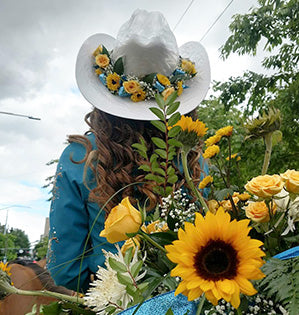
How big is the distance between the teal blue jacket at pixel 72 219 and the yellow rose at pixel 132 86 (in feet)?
0.89

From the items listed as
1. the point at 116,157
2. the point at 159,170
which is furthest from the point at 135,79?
the point at 159,170

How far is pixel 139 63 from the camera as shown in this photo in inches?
70.1

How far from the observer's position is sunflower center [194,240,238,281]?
19.4 inches

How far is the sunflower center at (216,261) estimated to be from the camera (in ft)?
1.62

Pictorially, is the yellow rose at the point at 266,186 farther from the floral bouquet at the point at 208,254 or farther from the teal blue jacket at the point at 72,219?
the teal blue jacket at the point at 72,219

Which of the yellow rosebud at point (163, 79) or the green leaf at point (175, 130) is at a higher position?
the yellow rosebud at point (163, 79)

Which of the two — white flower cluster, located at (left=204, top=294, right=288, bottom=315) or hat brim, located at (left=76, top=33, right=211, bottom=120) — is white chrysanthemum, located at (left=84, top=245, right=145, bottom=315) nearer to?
white flower cluster, located at (left=204, top=294, right=288, bottom=315)

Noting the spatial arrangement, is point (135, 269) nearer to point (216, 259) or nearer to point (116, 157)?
point (216, 259)

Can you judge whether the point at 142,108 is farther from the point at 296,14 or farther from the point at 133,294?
the point at 296,14

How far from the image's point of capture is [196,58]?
85.4 inches

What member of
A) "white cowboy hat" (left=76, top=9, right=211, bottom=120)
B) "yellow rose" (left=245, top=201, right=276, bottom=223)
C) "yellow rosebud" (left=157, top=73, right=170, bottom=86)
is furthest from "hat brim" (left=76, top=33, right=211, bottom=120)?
"yellow rose" (left=245, top=201, right=276, bottom=223)

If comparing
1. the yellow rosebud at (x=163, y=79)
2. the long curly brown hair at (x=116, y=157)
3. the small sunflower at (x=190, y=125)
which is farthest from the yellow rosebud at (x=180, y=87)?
the small sunflower at (x=190, y=125)

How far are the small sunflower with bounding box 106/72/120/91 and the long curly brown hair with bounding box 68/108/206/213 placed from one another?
0.17 m

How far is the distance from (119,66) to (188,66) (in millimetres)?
369
